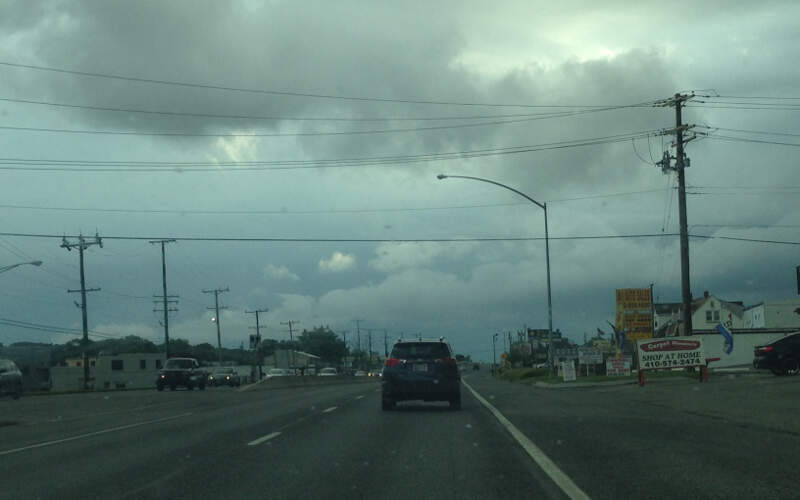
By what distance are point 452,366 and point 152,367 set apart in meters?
101

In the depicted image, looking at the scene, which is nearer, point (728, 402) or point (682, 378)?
point (728, 402)

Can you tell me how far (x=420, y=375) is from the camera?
2134 centimetres

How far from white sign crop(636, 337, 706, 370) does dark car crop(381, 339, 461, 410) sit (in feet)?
46.7

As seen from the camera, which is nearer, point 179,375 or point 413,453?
point 413,453

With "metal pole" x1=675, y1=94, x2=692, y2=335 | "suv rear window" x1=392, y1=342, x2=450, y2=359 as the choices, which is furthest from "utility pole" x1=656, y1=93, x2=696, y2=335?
"suv rear window" x1=392, y1=342, x2=450, y2=359

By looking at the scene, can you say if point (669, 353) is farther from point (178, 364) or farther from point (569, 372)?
point (178, 364)

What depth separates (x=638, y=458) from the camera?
11375mm

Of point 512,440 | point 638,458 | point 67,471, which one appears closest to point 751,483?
point 638,458

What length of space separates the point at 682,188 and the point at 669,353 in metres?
9.89

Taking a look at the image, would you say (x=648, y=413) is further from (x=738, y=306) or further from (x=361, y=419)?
(x=738, y=306)

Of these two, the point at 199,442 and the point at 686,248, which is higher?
the point at 686,248

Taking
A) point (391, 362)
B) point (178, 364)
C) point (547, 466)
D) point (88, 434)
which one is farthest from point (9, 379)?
point (547, 466)

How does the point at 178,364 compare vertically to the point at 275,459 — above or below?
below

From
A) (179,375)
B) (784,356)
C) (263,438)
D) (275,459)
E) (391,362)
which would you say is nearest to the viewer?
(275,459)
